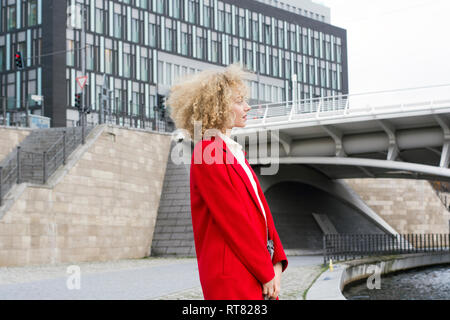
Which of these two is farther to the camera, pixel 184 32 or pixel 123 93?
pixel 184 32

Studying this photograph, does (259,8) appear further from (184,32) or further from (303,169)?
(303,169)

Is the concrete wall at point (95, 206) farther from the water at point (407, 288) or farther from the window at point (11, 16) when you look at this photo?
the window at point (11, 16)

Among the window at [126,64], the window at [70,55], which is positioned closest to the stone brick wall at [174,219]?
the window at [70,55]

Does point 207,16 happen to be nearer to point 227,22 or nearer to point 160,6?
point 227,22

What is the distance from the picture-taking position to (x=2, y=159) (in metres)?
21.5

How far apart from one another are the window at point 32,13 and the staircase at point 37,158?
2643cm

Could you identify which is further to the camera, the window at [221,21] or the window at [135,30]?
the window at [221,21]

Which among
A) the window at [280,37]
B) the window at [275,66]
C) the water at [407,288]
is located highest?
the window at [280,37]

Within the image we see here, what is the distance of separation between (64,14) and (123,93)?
7.67 m

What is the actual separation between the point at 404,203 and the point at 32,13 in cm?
3134

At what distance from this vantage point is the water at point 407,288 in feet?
44.8

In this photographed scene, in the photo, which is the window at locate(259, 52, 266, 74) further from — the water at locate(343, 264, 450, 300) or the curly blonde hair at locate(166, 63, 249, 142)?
the curly blonde hair at locate(166, 63, 249, 142)
